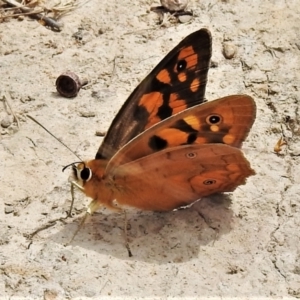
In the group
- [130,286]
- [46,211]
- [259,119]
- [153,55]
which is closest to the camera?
[130,286]

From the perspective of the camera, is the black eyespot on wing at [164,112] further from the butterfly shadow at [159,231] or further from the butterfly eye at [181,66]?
the butterfly shadow at [159,231]

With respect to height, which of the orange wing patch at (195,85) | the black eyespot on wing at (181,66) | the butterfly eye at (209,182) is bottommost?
the butterfly eye at (209,182)

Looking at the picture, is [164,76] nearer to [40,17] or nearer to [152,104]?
[152,104]

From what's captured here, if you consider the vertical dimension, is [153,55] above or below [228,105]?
below

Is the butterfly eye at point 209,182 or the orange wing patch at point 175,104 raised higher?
the orange wing patch at point 175,104

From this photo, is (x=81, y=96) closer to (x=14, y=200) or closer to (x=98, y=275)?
(x=14, y=200)

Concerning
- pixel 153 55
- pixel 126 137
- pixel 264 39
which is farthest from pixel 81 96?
pixel 264 39

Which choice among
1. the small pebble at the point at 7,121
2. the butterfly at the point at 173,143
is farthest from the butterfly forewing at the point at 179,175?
the small pebble at the point at 7,121

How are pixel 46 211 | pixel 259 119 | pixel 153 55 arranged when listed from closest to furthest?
pixel 46 211 < pixel 259 119 < pixel 153 55
